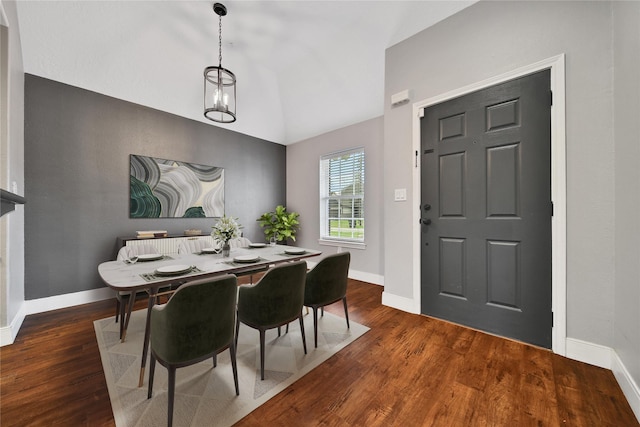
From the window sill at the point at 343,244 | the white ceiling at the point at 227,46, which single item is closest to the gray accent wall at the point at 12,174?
the white ceiling at the point at 227,46

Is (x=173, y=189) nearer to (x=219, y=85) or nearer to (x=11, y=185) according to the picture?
(x=11, y=185)

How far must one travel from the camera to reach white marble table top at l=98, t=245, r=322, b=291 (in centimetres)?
144

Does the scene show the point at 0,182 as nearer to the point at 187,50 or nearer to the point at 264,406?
the point at 187,50

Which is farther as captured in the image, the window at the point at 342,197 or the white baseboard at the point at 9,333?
the window at the point at 342,197

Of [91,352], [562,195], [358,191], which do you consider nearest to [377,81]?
[358,191]

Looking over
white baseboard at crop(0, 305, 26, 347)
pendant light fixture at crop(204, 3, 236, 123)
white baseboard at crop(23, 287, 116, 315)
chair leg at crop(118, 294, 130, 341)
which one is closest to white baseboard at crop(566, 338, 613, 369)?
pendant light fixture at crop(204, 3, 236, 123)

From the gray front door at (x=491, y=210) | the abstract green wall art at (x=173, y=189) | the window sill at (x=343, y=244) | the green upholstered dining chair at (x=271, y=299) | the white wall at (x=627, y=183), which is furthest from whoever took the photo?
the window sill at (x=343, y=244)

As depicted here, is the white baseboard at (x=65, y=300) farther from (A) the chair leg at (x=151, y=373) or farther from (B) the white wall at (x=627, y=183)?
(B) the white wall at (x=627, y=183)

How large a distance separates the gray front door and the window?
1.72 meters

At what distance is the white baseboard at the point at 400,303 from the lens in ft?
8.96

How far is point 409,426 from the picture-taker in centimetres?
127

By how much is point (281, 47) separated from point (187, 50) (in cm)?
130

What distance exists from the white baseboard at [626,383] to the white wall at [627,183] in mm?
23

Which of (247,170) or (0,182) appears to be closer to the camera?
(0,182)
